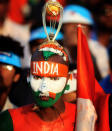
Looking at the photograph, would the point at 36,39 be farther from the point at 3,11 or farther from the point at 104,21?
the point at 104,21

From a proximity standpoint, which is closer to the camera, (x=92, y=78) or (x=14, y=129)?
(x=14, y=129)

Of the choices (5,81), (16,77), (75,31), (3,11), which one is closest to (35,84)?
(5,81)

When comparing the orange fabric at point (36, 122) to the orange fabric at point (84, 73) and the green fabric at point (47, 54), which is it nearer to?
the orange fabric at point (84, 73)

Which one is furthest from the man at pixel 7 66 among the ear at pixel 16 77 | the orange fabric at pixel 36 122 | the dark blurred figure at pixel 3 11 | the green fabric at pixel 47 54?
the dark blurred figure at pixel 3 11

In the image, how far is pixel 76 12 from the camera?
531cm

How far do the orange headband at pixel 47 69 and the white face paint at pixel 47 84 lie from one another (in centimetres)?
4

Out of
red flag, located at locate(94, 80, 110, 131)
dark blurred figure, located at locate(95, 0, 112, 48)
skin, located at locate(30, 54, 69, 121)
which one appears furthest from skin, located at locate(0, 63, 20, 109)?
dark blurred figure, located at locate(95, 0, 112, 48)

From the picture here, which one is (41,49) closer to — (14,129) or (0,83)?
(14,129)

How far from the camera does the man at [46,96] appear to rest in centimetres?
274

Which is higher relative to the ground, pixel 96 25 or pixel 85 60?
pixel 96 25

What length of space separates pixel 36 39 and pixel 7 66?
0.98 m

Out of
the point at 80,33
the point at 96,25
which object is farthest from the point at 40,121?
the point at 96,25

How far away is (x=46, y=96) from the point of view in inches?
108

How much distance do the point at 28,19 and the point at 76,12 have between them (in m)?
1.45
